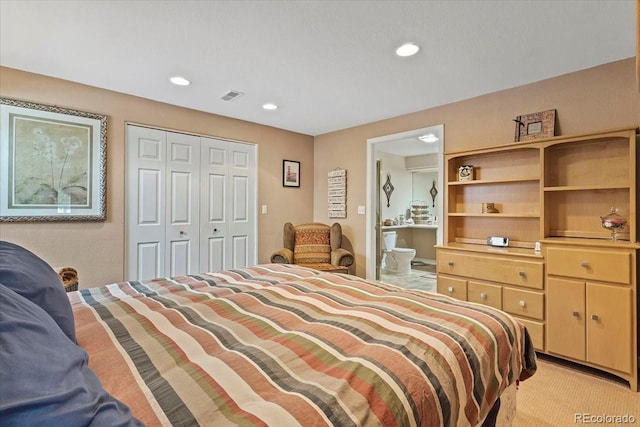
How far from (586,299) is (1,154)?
15.3 ft

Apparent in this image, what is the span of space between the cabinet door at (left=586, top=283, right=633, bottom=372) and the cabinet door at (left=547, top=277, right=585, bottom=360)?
46mm

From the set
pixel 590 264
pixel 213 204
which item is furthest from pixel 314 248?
pixel 590 264

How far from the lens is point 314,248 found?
166 inches

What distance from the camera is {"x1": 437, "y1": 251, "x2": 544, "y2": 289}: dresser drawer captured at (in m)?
2.52

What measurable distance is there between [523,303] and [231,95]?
3.26m

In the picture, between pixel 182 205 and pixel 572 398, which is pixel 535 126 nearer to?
pixel 572 398

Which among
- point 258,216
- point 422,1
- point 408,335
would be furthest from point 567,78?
point 258,216

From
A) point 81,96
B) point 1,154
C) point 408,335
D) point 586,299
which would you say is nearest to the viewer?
point 408,335

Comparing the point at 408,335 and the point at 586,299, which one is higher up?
the point at 408,335

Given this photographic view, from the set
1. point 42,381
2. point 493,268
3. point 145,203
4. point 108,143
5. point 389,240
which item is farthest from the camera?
point 389,240

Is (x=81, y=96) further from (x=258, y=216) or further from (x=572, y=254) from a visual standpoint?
(x=572, y=254)

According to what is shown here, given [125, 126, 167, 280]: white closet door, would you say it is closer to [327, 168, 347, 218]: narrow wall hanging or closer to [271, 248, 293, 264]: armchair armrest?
[271, 248, 293, 264]: armchair armrest

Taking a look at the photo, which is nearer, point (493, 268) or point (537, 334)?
point (537, 334)

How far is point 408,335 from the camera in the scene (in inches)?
44.0
